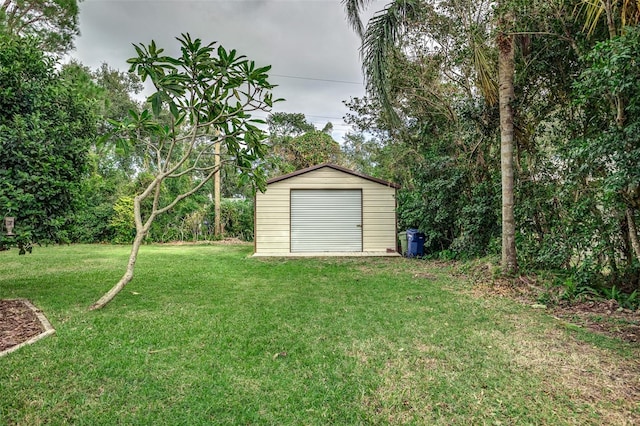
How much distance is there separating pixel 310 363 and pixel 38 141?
400 centimetres

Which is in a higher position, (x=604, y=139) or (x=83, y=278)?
(x=604, y=139)

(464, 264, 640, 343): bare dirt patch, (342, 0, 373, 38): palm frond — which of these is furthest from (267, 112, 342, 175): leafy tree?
(464, 264, 640, 343): bare dirt patch

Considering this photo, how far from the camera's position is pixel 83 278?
572 centimetres

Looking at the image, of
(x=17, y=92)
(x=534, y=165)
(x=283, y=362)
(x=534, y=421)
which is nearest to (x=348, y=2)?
A: (x=534, y=165)

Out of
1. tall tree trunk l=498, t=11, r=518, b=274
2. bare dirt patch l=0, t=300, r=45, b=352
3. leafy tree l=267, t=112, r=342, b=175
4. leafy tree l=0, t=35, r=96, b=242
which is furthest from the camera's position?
leafy tree l=267, t=112, r=342, b=175

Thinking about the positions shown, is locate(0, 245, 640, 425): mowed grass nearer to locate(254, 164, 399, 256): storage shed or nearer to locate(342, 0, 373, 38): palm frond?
locate(254, 164, 399, 256): storage shed

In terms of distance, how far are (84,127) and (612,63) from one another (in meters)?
6.16

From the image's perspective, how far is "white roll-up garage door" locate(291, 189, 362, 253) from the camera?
9883 millimetres

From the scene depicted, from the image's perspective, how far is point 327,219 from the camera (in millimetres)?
9922

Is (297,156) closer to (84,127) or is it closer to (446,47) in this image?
(446,47)

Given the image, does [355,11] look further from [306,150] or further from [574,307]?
[306,150]

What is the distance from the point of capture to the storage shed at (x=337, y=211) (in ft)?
32.3

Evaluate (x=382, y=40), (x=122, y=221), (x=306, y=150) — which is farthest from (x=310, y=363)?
(x=306, y=150)

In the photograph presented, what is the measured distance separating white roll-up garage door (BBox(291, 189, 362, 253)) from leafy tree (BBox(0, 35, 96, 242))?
6128 mm
